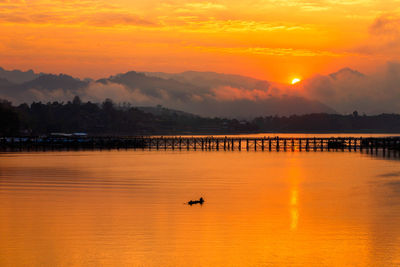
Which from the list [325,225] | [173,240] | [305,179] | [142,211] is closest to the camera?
[173,240]

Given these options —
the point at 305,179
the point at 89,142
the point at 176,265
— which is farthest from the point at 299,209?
the point at 89,142

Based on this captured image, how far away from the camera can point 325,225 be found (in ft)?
113

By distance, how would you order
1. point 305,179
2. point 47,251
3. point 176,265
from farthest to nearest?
point 305,179, point 47,251, point 176,265

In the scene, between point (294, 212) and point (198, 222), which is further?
point (294, 212)

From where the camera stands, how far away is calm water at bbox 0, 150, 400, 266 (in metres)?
26.9

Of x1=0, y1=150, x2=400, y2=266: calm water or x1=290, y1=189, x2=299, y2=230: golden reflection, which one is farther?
x1=290, y1=189, x2=299, y2=230: golden reflection

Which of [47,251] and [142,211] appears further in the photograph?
[142,211]

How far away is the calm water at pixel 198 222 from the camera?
26938 millimetres

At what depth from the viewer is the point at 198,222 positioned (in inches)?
1401

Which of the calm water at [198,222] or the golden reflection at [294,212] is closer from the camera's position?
the calm water at [198,222]

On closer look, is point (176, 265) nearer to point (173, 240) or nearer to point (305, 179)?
point (173, 240)

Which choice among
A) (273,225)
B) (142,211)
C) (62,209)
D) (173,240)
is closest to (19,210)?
(62,209)

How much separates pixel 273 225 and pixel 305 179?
33.1 metres

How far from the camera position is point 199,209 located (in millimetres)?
40750
